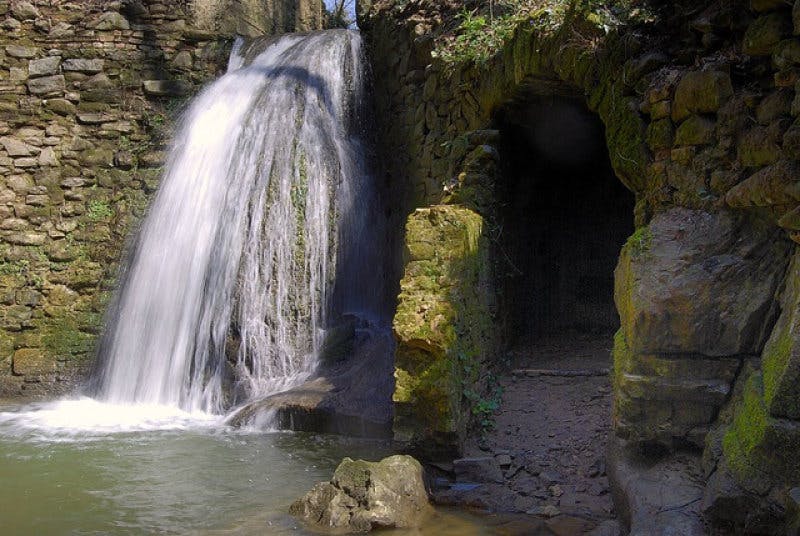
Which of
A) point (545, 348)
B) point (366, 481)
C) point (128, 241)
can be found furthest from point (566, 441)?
point (128, 241)

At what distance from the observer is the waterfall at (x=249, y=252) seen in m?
6.50

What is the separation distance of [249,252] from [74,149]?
11.0ft

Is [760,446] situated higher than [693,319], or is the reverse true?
[693,319]

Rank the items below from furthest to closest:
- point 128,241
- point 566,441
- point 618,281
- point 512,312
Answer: point 128,241
point 512,312
point 566,441
point 618,281

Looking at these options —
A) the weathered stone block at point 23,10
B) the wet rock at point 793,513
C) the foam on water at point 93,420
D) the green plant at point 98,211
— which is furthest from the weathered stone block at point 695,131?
the weathered stone block at point 23,10

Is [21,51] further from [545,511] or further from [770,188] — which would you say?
[770,188]

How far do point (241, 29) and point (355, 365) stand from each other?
606 centimetres

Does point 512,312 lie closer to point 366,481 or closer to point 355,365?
point 355,365

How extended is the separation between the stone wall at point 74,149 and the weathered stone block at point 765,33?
271 inches

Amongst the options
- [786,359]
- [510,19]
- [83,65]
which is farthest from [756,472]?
[83,65]

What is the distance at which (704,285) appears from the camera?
3.36 metres

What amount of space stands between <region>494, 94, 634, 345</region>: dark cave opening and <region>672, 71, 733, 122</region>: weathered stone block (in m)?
2.67

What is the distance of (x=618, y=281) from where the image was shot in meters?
3.95

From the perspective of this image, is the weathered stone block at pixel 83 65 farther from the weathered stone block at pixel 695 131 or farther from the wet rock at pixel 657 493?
the wet rock at pixel 657 493
